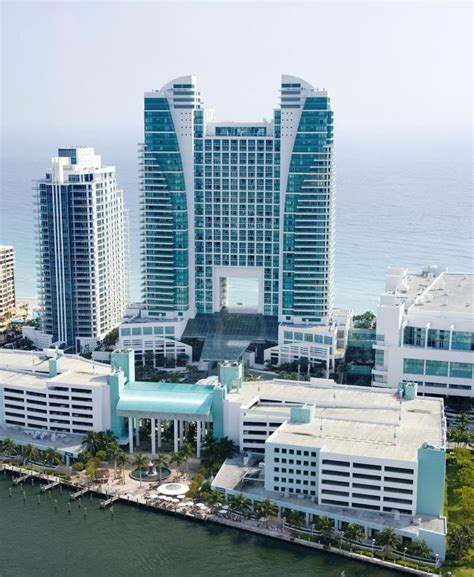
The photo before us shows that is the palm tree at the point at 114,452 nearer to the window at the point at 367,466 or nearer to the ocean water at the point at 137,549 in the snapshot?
the ocean water at the point at 137,549

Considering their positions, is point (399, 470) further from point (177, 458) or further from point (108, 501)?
point (108, 501)

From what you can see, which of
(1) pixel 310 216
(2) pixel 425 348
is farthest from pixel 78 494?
(1) pixel 310 216

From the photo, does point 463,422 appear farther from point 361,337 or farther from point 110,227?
point 110,227

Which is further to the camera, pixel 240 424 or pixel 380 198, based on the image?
pixel 380 198

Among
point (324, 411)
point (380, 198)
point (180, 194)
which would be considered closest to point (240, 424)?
point (324, 411)

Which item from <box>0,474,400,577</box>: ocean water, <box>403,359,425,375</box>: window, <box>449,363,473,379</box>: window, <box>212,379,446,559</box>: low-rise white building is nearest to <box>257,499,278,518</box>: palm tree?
<box>212,379,446,559</box>: low-rise white building

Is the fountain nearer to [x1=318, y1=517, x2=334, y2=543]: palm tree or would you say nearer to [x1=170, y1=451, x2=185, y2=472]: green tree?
[x1=170, y1=451, x2=185, y2=472]: green tree

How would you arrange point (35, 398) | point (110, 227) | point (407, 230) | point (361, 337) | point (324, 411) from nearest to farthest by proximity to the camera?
point (324, 411), point (35, 398), point (361, 337), point (110, 227), point (407, 230)
